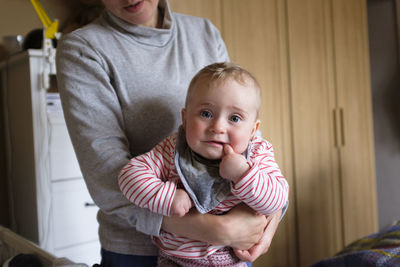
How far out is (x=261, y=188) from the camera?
750 millimetres

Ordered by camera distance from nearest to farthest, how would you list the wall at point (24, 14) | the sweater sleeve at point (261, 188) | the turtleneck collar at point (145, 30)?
the sweater sleeve at point (261, 188)
the turtleneck collar at point (145, 30)
the wall at point (24, 14)

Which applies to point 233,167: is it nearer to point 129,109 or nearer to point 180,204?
point 180,204

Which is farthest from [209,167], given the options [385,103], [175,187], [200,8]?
[385,103]

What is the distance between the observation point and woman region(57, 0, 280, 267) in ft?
2.73

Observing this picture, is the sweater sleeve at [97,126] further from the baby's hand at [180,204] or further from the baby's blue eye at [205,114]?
the baby's blue eye at [205,114]

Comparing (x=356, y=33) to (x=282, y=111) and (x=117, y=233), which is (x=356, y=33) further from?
(x=117, y=233)

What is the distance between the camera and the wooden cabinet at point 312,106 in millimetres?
2045

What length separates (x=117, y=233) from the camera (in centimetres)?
96

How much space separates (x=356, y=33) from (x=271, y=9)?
0.99 metres

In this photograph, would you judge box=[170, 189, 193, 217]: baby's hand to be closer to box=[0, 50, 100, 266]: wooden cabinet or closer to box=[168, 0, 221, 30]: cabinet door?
box=[168, 0, 221, 30]: cabinet door

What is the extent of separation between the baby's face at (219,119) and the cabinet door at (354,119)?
1948 mm

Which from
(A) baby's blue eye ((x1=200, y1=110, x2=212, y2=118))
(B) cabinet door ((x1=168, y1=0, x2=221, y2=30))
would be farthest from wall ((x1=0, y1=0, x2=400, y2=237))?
(A) baby's blue eye ((x1=200, y1=110, x2=212, y2=118))

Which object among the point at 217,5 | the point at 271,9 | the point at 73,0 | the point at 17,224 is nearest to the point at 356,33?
the point at 271,9

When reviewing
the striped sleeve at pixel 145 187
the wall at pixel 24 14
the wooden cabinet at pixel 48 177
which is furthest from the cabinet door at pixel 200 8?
the wall at pixel 24 14
